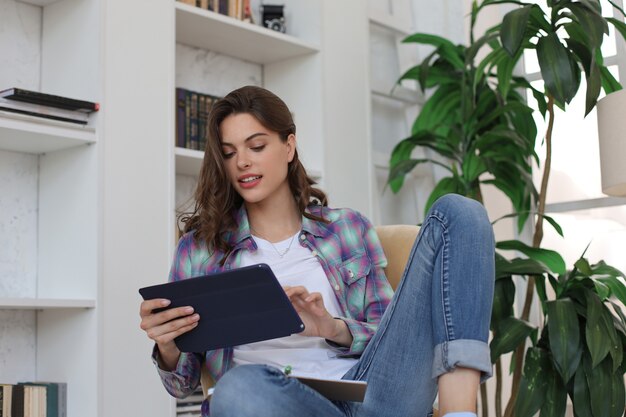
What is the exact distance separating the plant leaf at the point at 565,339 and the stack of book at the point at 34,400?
136 cm

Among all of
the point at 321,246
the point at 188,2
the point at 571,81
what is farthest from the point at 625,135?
the point at 188,2

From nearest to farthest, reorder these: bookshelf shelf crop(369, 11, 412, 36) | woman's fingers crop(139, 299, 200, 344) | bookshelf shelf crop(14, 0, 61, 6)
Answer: woman's fingers crop(139, 299, 200, 344) → bookshelf shelf crop(14, 0, 61, 6) → bookshelf shelf crop(369, 11, 412, 36)

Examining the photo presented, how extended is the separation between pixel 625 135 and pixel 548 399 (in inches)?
30.9

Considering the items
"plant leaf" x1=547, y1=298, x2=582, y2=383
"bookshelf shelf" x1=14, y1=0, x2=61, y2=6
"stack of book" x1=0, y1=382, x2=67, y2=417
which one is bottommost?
"stack of book" x1=0, y1=382, x2=67, y2=417

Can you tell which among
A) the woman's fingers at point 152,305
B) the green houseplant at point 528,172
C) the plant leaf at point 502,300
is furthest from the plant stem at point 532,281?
the woman's fingers at point 152,305

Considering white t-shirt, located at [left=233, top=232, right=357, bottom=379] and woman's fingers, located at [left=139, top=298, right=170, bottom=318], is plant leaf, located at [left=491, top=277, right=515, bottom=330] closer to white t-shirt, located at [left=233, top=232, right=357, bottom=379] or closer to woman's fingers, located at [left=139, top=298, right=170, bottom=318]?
white t-shirt, located at [left=233, top=232, right=357, bottom=379]

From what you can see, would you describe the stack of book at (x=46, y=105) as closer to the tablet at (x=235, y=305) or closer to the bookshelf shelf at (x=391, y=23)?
the tablet at (x=235, y=305)

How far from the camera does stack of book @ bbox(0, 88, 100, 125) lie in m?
2.17

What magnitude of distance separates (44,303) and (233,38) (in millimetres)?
1213


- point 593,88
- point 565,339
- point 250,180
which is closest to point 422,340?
point 250,180

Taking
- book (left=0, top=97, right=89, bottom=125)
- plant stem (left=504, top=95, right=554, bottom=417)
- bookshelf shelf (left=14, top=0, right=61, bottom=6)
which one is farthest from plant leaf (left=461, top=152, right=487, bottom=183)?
bookshelf shelf (left=14, top=0, right=61, bottom=6)

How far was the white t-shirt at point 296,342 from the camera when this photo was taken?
1.71 metres

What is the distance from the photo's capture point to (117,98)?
238 cm

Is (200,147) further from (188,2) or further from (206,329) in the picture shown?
(206,329)
